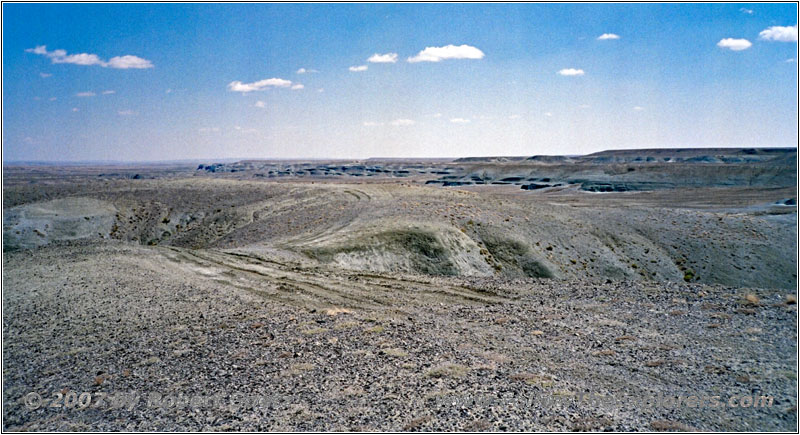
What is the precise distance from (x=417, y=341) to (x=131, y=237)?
2955 centimetres

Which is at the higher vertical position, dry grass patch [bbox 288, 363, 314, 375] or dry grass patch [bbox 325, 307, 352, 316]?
dry grass patch [bbox 325, 307, 352, 316]

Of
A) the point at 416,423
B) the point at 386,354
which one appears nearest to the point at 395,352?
the point at 386,354

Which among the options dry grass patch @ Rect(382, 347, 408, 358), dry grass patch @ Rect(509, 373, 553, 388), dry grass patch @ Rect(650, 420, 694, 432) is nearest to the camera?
dry grass patch @ Rect(650, 420, 694, 432)

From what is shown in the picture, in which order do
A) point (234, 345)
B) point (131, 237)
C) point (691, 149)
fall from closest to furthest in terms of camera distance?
point (234, 345)
point (131, 237)
point (691, 149)

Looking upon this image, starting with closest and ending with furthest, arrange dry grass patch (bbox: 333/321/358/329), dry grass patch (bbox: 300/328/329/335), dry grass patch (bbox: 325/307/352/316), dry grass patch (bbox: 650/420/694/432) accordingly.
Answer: dry grass patch (bbox: 650/420/694/432) → dry grass patch (bbox: 300/328/329/335) → dry grass patch (bbox: 333/321/358/329) → dry grass patch (bbox: 325/307/352/316)

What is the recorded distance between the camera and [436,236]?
2223 cm

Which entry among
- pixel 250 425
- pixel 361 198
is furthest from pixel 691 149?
pixel 250 425

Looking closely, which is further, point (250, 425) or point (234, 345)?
point (234, 345)

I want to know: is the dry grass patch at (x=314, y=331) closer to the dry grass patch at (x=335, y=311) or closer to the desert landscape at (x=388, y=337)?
the desert landscape at (x=388, y=337)

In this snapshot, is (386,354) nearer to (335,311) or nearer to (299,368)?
(299,368)

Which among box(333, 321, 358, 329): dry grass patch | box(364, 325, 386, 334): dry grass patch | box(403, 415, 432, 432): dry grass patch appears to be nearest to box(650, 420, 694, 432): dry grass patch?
box(403, 415, 432, 432): dry grass patch

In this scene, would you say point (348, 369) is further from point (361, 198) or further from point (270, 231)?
point (361, 198)

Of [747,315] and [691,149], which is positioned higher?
[691,149]

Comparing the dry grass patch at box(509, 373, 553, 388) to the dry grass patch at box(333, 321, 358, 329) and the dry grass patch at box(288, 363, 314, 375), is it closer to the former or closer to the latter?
the dry grass patch at box(288, 363, 314, 375)
